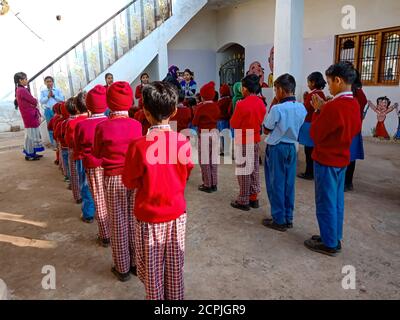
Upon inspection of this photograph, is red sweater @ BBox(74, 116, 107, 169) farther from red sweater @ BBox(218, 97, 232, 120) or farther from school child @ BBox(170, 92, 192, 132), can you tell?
red sweater @ BBox(218, 97, 232, 120)

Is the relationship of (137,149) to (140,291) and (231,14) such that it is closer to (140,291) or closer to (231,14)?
(140,291)

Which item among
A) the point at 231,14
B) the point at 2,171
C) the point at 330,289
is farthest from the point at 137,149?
the point at 231,14

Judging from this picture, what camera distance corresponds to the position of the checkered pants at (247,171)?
11.6ft

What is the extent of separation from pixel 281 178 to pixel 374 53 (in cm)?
530

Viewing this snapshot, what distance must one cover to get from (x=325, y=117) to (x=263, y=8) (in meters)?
7.50

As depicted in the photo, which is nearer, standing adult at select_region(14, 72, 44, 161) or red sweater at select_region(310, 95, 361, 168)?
red sweater at select_region(310, 95, 361, 168)

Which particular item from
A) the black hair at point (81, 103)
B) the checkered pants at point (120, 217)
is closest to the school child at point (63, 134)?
the black hair at point (81, 103)

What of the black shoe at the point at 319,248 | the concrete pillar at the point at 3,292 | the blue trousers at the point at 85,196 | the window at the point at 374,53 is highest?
the window at the point at 374,53

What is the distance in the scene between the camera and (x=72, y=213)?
375cm

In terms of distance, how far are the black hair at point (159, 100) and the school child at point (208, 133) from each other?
2.36 meters

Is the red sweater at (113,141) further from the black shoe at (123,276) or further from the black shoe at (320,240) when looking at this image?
the black shoe at (320,240)

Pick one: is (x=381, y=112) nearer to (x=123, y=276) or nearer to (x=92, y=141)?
(x=92, y=141)

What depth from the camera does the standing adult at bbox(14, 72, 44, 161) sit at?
19.3 feet

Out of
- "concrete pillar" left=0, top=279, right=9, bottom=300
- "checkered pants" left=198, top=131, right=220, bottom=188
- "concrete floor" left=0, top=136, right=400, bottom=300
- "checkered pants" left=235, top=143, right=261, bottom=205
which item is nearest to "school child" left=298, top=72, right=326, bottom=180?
"concrete floor" left=0, top=136, right=400, bottom=300
